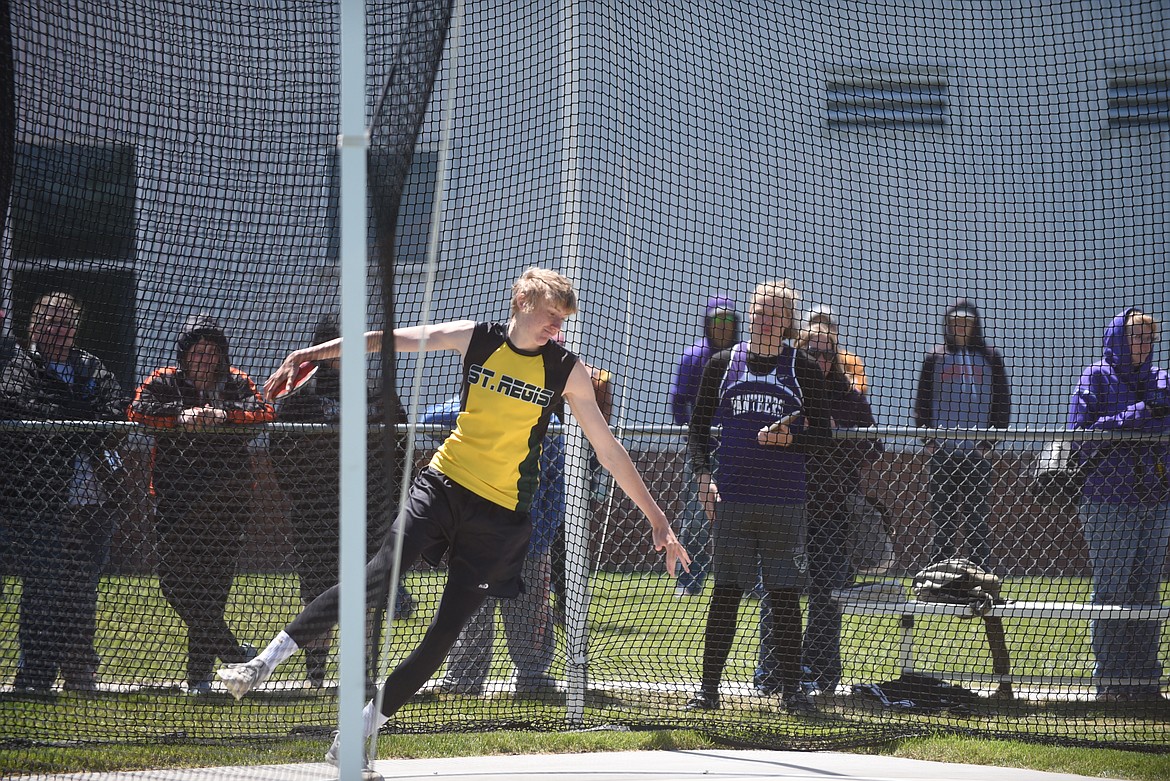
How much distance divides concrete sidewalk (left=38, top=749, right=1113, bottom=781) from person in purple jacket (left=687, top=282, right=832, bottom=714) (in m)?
0.74

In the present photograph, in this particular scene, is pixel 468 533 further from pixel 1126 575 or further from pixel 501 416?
pixel 1126 575

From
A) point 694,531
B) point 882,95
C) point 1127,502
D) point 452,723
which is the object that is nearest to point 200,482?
point 452,723

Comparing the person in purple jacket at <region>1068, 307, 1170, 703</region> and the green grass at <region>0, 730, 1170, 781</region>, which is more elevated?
the person in purple jacket at <region>1068, 307, 1170, 703</region>

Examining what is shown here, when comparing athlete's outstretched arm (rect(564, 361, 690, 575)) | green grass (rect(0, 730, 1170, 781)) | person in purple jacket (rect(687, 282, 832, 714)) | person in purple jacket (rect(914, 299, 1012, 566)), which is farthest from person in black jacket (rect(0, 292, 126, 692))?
person in purple jacket (rect(914, 299, 1012, 566))

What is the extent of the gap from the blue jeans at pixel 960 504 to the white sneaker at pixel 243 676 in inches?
142

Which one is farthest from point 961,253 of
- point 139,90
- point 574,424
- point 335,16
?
point 139,90

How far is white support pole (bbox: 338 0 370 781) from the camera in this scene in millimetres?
2275

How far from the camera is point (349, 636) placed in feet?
7.56

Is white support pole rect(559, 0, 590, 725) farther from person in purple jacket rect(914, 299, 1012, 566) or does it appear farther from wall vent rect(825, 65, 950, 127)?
person in purple jacket rect(914, 299, 1012, 566)

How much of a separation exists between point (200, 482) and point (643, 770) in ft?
8.14

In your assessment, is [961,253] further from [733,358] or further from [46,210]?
[46,210]

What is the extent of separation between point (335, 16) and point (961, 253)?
6136 mm

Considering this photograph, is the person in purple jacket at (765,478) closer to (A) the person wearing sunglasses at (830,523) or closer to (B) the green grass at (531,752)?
(A) the person wearing sunglasses at (830,523)

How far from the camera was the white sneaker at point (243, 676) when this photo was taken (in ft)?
10.7
